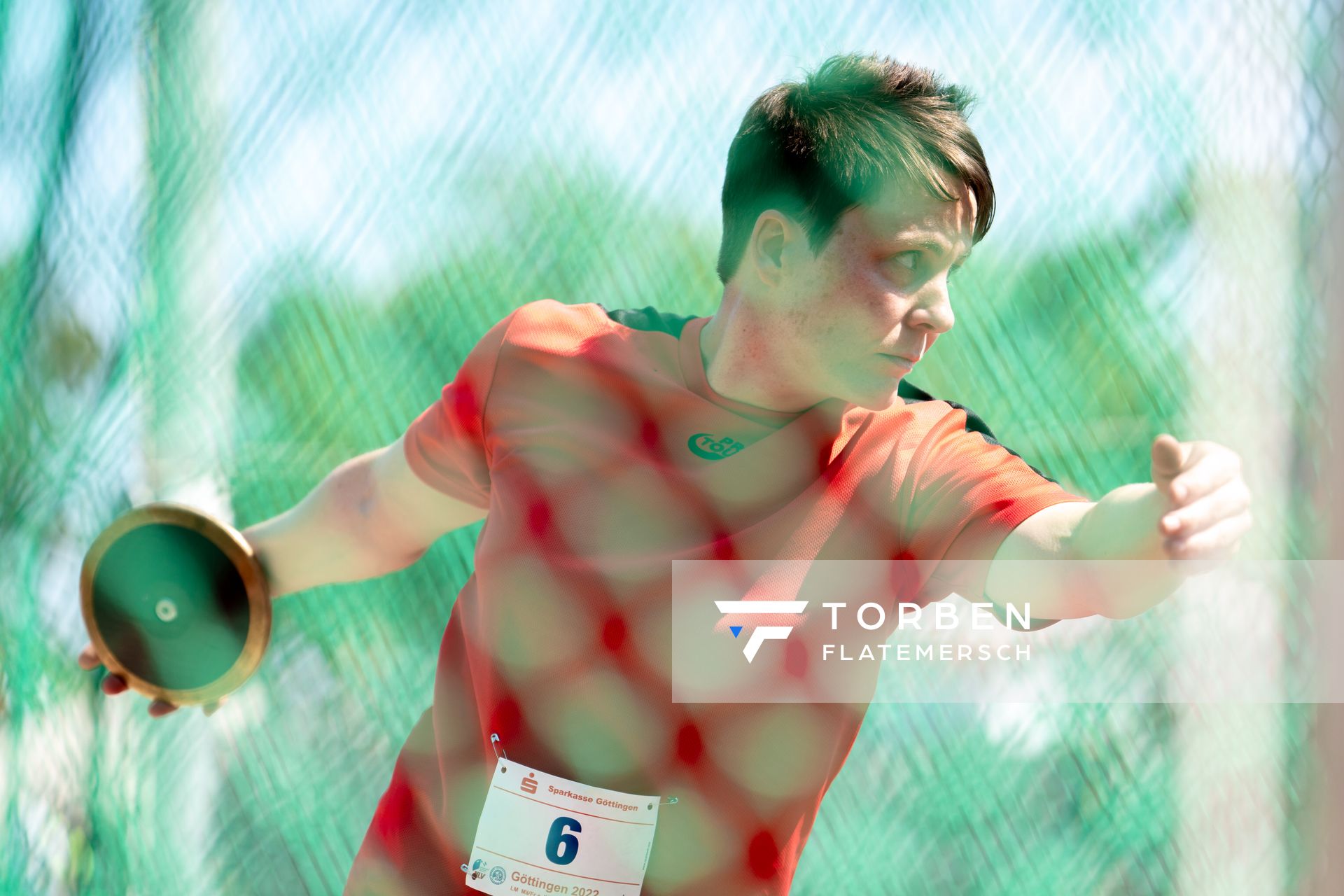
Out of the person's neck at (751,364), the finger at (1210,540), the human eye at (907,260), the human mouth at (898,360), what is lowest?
the person's neck at (751,364)

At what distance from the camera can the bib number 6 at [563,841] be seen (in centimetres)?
65

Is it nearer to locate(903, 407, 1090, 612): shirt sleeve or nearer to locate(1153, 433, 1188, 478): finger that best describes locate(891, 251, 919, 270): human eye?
locate(903, 407, 1090, 612): shirt sleeve

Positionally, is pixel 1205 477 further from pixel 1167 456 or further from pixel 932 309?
pixel 932 309

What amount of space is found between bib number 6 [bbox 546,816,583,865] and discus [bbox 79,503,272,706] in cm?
30

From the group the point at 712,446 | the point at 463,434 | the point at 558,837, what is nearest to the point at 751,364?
the point at 712,446

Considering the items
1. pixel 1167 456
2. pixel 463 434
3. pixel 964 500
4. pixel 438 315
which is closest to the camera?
pixel 1167 456

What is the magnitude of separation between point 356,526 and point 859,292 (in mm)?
430

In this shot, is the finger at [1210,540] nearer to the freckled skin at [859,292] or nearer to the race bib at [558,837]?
the freckled skin at [859,292]

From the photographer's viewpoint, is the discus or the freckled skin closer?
the freckled skin

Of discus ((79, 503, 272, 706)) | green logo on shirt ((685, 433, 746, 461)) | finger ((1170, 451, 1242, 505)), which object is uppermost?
finger ((1170, 451, 1242, 505))

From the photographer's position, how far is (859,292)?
23.8 inches

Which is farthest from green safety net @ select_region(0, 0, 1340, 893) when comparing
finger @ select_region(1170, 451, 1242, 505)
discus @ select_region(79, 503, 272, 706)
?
finger @ select_region(1170, 451, 1242, 505)

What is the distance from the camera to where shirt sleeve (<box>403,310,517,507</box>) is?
2.33ft

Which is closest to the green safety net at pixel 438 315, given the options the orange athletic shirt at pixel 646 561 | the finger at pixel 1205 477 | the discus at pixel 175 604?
the discus at pixel 175 604
